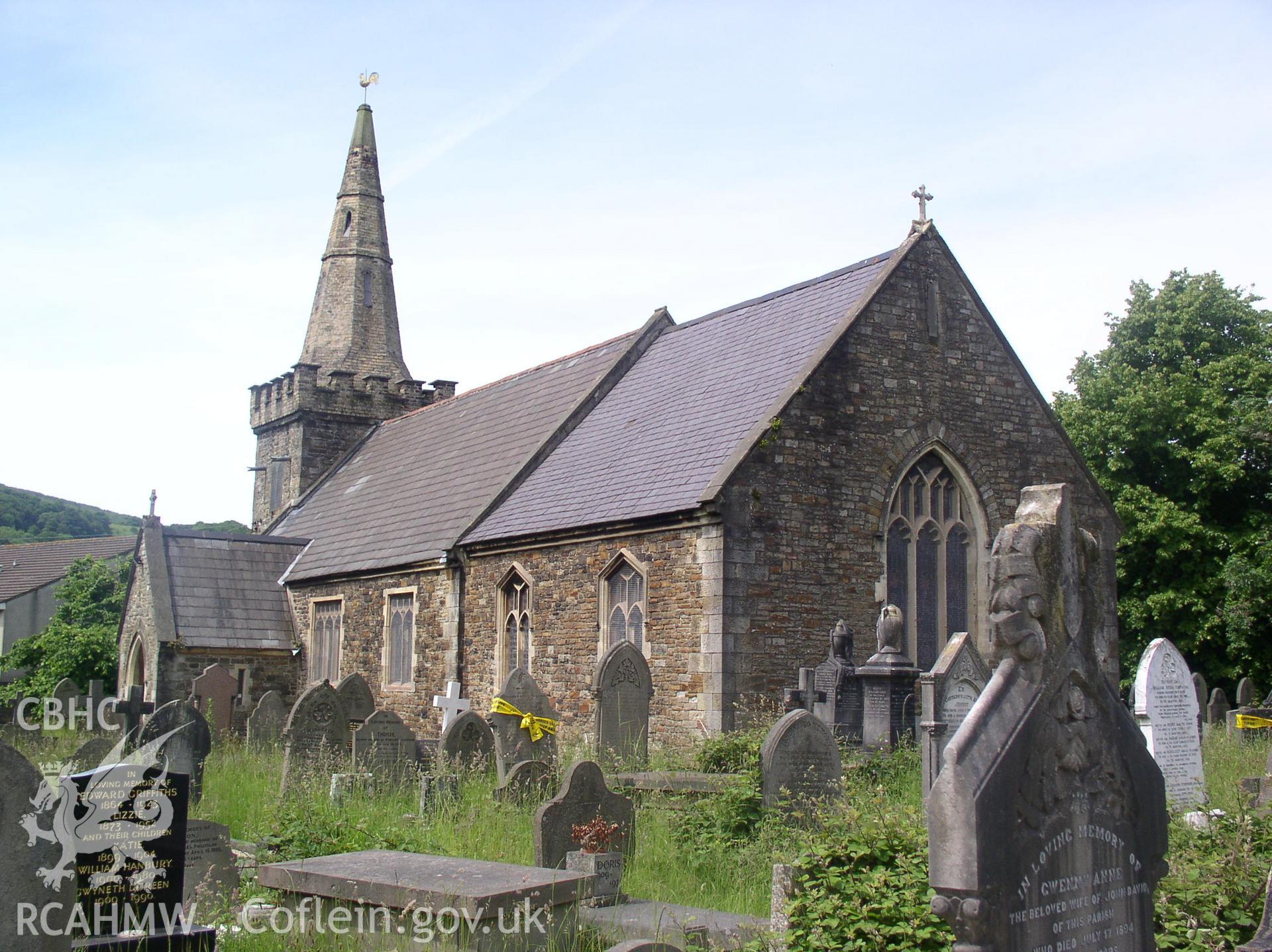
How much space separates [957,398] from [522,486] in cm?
716

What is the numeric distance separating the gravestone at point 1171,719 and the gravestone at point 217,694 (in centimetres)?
1340

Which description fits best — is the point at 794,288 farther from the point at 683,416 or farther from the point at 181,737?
the point at 181,737

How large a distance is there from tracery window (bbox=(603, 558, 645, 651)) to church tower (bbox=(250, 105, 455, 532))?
52.7 ft

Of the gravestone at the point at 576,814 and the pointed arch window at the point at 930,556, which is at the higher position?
the pointed arch window at the point at 930,556

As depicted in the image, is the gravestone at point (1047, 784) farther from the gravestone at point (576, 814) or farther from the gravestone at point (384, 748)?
the gravestone at point (384, 748)

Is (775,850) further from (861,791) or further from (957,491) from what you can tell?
(957,491)

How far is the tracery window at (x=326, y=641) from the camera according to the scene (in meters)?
24.0

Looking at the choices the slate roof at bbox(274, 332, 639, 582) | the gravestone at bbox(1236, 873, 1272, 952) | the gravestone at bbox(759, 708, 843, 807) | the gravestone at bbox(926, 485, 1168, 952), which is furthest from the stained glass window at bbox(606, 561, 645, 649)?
the gravestone at bbox(1236, 873, 1272, 952)

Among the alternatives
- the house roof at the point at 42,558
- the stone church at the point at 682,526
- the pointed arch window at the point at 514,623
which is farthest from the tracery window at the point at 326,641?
the house roof at the point at 42,558

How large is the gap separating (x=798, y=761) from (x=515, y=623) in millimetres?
9493

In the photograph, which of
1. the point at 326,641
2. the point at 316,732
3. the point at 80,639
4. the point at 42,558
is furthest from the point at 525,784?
the point at 42,558

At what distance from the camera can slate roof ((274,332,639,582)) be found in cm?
2198

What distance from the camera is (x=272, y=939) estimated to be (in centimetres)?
699

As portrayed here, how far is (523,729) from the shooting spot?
542 inches
